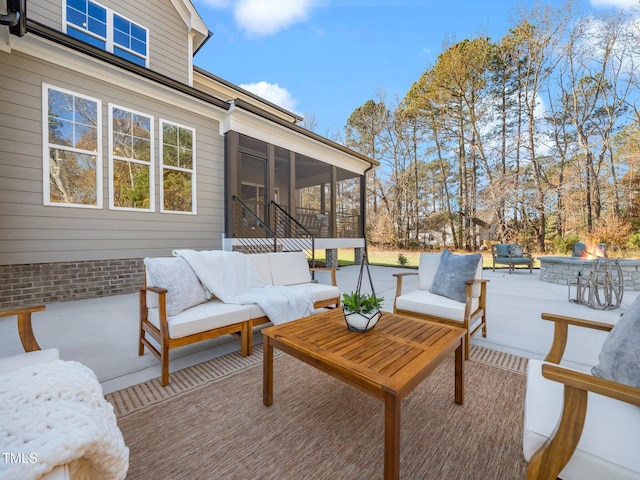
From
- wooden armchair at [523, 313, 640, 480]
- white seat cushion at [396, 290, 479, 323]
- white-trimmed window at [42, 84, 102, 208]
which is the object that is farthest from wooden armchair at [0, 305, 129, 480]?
white-trimmed window at [42, 84, 102, 208]

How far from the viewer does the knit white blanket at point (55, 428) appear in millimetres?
817

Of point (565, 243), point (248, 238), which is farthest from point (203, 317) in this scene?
point (565, 243)

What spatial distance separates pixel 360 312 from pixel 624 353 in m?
1.30

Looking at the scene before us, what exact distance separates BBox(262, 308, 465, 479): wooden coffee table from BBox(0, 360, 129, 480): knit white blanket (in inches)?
37.8

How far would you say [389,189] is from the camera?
1817 centimetres

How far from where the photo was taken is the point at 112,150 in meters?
5.15

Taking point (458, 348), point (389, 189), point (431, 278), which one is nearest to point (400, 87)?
point (389, 189)

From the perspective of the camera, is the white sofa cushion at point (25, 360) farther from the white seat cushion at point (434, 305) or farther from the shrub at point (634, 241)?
the shrub at point (634, 241)

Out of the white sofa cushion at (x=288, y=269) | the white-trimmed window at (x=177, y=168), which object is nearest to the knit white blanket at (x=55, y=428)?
the white sofa cushion at (x=288, y=269)

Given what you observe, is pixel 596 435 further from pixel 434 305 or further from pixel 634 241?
pixel 634 241

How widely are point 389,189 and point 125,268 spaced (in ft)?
51.4

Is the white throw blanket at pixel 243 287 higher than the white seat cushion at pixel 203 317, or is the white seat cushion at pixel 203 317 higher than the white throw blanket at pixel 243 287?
the white throw blanket at pixel 243 287

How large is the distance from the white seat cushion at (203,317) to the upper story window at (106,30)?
246 inches

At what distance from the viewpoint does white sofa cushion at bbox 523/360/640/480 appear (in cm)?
95
